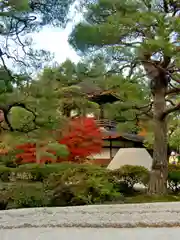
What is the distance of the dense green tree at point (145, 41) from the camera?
229 inches

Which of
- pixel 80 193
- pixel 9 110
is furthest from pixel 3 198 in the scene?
pixel 9 110

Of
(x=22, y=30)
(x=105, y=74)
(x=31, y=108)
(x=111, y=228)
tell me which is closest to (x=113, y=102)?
(x=105, y=74)

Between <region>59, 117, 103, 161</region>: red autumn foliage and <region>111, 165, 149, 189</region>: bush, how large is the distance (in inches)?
100

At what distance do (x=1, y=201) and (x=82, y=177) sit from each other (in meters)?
1.48

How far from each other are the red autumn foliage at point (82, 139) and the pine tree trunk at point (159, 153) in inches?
122

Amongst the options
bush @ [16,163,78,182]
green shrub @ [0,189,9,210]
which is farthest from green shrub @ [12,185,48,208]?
bush @ [16,163,78,182]

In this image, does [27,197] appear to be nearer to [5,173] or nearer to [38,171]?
[38,171]

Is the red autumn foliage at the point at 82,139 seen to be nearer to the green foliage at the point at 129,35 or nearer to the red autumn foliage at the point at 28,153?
the red autumn foliage at the point at 28,153

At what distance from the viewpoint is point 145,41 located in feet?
19.3

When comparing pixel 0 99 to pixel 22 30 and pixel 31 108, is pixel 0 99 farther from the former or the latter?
pixel 22 30

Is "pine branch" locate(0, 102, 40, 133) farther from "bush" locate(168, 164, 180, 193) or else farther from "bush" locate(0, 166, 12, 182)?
"bush" locate(168, 164, 180, 193)

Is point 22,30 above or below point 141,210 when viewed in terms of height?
above

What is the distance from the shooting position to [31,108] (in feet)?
19.4

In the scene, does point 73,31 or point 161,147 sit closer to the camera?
point 73,31
